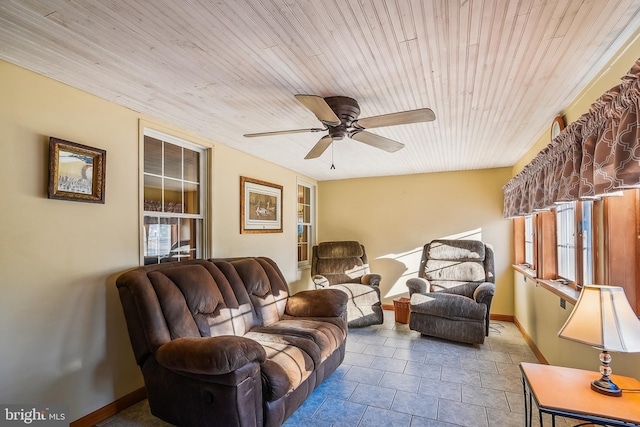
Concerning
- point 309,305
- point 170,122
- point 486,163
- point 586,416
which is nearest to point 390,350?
point 309,305

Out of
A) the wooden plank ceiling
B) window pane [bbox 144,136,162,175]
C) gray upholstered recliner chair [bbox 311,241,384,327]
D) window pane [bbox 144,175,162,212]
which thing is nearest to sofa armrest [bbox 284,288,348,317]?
gray upholstered recliner chair [bbox 311,241,384,327]

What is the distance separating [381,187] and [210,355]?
438 cm

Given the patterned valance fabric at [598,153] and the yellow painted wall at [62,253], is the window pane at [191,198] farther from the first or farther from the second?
the patterned valance fabric at [598,153]

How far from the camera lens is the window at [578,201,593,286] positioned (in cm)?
234

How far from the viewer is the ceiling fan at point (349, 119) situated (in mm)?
1972

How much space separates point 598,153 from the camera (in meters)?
1.66

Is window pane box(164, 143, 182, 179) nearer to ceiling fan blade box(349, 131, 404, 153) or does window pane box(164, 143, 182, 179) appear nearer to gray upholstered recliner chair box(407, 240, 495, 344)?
ceiling fan blade box(349, 131, 404, 153)

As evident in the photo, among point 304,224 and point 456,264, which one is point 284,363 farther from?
point 304,224

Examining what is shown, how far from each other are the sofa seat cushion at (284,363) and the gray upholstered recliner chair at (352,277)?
1912 mm

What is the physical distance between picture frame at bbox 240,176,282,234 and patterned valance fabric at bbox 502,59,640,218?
3.07 metres

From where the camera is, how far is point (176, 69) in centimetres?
196

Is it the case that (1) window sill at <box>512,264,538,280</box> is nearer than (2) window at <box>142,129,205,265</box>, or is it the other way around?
(2) window at <box>142,129,205,265</box>

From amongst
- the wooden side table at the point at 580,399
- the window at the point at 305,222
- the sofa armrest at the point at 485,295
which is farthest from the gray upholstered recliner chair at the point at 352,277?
the wooden side table at the point at 580,399

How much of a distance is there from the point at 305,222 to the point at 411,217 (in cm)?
184
